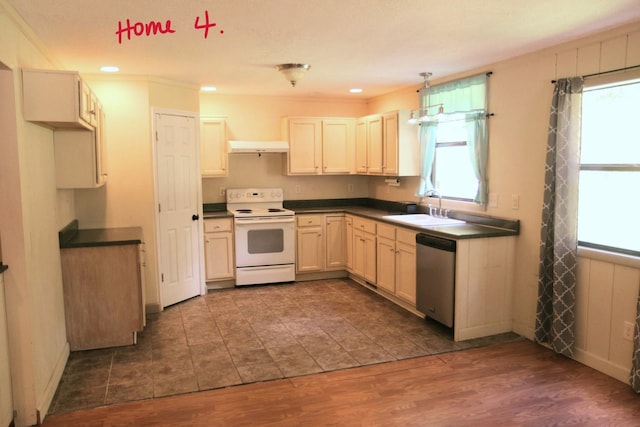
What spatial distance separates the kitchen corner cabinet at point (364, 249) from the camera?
5395 mm

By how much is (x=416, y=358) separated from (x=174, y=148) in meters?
3.21

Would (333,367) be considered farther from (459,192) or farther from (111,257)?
(459,192)

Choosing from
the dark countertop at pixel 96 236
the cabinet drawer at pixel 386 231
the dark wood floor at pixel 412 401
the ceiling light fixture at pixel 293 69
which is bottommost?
the dark wood floor at pixel 412 401

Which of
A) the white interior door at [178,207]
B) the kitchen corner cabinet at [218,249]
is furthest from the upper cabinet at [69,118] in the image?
the kitchen corner cabinet at [218,249]

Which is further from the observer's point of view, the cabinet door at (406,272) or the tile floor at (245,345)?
the cabinet door at (406,272)

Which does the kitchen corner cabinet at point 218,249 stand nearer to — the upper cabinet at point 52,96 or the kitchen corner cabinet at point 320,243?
the kitchen corner cabinet at point 320,243

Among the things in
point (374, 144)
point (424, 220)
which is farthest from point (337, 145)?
point (424, 220)

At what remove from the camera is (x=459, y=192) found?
492cm

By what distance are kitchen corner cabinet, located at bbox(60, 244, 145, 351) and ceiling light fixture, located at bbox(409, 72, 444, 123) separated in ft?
9.85

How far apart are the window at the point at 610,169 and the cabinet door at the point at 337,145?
3197mm

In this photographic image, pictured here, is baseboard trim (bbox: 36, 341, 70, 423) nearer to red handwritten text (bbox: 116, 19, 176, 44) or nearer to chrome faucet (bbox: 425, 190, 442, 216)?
red handwritten text (bbox: 116, 19, 176, 44)

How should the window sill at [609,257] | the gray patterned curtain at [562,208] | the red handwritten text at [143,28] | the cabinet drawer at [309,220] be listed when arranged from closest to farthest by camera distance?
the red handwritten text at [143,28] < the window sill at [609,257] < the gray patterned curtain at [562,208] < the cabinet drawer at [309,220]

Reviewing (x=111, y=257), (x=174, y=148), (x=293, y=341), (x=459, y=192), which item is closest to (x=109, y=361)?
(x=111, y=257)

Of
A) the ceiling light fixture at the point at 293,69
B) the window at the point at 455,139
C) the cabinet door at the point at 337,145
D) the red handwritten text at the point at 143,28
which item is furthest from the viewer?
the cabinet door at the point at 337,145
